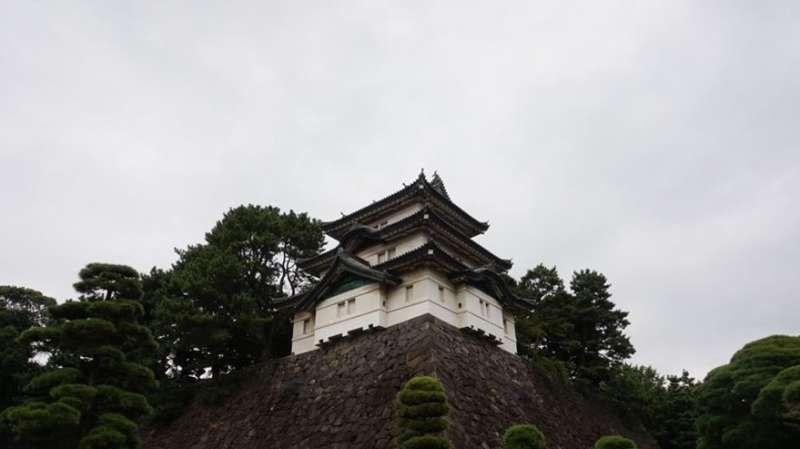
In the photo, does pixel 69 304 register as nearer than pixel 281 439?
Yes

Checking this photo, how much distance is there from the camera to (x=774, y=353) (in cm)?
1780

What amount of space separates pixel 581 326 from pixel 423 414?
811 inches

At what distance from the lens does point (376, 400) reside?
1759cm

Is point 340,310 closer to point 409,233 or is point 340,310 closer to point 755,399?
point 409,233

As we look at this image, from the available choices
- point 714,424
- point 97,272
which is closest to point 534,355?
point 714,424

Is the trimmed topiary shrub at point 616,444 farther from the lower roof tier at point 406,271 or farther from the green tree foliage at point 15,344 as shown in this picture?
the green tree foliage at point 15,344

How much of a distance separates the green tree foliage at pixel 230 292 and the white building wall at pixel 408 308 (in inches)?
139

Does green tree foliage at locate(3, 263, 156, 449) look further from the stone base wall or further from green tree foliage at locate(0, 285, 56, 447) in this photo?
green tree foliage at locate(0, 285, 56, 447)

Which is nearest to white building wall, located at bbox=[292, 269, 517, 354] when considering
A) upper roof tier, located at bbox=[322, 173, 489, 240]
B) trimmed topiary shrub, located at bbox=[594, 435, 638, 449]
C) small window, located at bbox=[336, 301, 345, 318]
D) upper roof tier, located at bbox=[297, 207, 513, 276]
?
small window, located at bbox=[336, 301, 345, 318]

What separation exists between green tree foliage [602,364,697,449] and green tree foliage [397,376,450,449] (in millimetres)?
18514

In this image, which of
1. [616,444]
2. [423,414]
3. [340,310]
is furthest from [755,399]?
[340,310]

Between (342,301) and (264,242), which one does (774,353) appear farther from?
(264,242)

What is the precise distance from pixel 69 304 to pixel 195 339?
23.8 feet

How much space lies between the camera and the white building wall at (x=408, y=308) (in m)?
20.3
